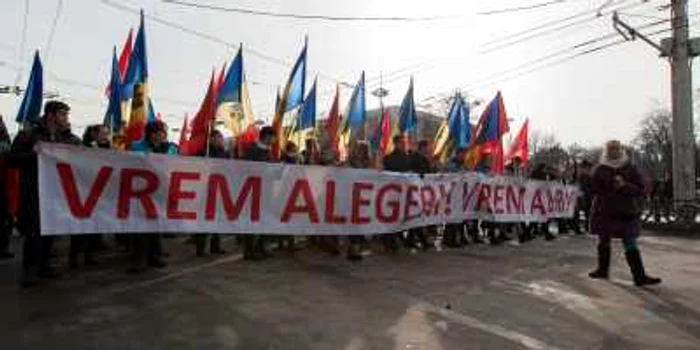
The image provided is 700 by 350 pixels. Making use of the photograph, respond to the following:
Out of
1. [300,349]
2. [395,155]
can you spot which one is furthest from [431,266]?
[300,349]

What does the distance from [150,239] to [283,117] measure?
17.0ft

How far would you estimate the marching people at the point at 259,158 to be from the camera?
36.3 ft

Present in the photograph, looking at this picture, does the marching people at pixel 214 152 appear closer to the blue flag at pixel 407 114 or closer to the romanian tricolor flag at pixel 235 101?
the romanian tricolor flag at pixel 235 101

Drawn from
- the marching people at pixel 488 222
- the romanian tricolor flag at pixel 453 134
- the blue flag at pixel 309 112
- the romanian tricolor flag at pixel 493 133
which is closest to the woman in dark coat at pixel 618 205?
the marching people at pixel 488 222

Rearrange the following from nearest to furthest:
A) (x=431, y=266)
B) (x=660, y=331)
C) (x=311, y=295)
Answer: (x=660, y=331) < (x=311, y=295) < (x=431, y=266)

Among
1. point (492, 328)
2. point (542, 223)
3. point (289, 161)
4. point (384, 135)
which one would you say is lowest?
point (492, 328)

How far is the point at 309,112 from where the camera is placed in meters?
16.5

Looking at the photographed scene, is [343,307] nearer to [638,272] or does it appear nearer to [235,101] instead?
[638,272]

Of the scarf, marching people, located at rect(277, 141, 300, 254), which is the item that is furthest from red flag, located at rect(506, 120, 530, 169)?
the scarf

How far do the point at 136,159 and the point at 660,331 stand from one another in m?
5.63

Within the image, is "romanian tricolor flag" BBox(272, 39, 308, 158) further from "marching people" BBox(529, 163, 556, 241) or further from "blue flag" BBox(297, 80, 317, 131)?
"marching people" BBox(529, 163, 556, 241)

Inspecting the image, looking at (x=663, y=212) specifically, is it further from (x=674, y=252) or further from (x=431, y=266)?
(x=431, y=266)

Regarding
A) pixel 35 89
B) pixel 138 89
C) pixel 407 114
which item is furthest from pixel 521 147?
pixel 35 89

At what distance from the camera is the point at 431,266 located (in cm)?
1131
